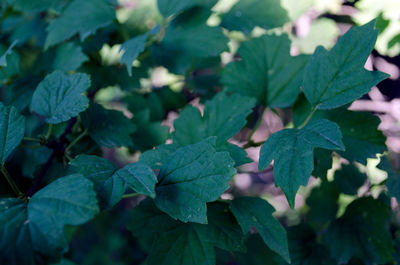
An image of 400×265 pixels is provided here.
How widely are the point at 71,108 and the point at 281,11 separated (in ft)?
2.48

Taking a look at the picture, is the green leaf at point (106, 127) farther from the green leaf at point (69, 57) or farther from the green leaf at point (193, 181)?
the green leaf at point (193, 181)

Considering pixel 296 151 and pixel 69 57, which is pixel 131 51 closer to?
pixel 69 57

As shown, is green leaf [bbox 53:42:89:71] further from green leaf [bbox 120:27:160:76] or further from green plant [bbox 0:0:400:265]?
green leaf [bbox 120:27:160:76]

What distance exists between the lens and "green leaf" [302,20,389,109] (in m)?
0.69

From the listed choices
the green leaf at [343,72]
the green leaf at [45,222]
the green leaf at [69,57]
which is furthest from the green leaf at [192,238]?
the green leaf at [69,57]

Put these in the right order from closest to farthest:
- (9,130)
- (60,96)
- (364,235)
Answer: (9,130) → (60,96) → (364,235)

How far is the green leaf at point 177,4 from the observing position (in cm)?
100

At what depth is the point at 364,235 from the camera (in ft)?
3.10

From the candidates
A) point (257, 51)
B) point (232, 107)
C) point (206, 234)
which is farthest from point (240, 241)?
point (257, 51)

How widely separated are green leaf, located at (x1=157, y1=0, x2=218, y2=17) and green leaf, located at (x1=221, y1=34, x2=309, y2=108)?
0.17 meters

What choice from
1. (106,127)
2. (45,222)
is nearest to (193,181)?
(45,222)

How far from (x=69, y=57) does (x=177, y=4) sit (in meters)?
0.39

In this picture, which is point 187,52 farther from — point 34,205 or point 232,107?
point 34,205

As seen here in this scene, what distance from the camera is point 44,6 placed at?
1178mm
